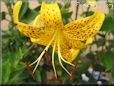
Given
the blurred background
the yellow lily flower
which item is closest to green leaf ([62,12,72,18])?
the blurred background

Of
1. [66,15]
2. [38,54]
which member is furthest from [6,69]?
[66,15]

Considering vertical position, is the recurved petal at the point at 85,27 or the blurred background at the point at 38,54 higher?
the recurved petal at the point at 85,27

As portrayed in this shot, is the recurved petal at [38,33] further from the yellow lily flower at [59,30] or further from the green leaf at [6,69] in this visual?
the green leaf at [6,69]

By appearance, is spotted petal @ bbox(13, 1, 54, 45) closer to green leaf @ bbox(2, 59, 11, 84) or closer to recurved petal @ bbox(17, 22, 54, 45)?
recurved petal @ bbox(17, 22, 54, 45)

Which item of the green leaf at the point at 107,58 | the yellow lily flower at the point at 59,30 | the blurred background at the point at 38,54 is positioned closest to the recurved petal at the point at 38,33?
the yellow lily flower at the point at 59,30

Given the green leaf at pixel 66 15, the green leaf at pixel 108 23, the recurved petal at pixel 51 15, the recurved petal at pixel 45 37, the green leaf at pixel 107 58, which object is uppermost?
the recurved petal at pixel 51 15

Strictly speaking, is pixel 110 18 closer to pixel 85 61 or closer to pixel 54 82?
pixel 85 61
